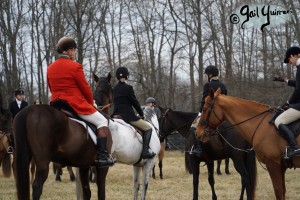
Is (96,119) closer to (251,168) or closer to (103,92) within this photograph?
(103,92)

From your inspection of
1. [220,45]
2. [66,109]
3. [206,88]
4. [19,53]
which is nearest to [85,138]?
[66,109]

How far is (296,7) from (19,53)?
64.8 ft

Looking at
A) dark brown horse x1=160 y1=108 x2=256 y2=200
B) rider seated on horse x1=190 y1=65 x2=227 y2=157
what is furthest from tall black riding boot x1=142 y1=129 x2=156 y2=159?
dark brown horse x1=160 y1=108 x2=256 y2=200

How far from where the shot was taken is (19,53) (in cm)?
3334

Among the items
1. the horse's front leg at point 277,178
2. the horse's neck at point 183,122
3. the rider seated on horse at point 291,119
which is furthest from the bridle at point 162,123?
the horse's front leg at point 277,178

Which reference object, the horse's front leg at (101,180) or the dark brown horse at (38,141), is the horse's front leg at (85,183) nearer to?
the horse's front leg at (101,180)

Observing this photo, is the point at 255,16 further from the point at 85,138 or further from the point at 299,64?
the point at 85,138

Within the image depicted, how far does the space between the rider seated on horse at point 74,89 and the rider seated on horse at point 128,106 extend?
1.63 m

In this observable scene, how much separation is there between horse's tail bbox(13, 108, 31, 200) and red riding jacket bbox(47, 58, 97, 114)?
79 centimetres

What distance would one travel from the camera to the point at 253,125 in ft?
25.0

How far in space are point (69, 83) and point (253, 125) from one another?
3158 mm

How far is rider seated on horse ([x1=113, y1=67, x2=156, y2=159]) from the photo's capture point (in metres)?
8.57

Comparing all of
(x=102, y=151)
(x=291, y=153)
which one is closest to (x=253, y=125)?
(x=291, y=153)

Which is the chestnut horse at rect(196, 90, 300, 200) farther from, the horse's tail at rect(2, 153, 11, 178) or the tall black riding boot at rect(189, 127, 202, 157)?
the horse's tail at rect(2, 153, 11, 178)
